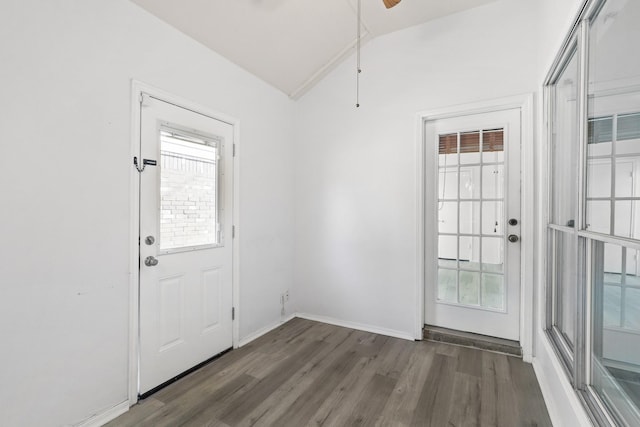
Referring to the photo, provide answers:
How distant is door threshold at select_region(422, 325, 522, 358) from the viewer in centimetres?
256

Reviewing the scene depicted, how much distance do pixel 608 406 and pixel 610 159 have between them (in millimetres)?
1026

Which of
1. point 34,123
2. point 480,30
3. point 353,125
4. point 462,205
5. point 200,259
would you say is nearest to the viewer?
point 34,123

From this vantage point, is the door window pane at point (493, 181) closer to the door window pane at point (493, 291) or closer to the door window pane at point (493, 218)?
the door window pane at point (493, 218)

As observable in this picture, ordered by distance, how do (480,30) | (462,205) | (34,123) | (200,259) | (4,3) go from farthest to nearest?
(462,205) < (480,30) < (200,259) < (34,123) < (4,3)

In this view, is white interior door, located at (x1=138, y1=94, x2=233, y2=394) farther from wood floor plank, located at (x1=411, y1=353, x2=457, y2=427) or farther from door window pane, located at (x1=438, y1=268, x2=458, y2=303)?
door window pane, located at (x1=438, y1=268, x2=458, y2=303)

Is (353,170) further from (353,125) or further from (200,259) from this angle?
(200,259)

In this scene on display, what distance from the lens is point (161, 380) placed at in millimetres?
2121

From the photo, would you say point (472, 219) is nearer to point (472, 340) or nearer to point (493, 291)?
point (493, 291)

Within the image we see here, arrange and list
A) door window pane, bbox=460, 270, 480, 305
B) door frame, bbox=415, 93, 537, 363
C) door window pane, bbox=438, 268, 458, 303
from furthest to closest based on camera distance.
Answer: door window pane, bbox=438, 268, 458, 303 < door window pane, bbox=460, 270, 480, 305 < door frame, bbox=415, 93, 537, 363

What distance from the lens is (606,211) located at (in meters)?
1.22

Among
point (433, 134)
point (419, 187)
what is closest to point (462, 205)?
point (419, 187)

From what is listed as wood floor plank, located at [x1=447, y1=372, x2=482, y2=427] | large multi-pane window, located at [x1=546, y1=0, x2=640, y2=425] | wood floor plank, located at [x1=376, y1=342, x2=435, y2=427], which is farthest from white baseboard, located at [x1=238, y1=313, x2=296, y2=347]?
large multi-pane window, located at [x1=546, y1=0, x2=640, y2=425]

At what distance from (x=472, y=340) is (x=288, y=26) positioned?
3392 mm

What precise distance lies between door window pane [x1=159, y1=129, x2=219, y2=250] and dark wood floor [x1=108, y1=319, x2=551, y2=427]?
1082 mm
